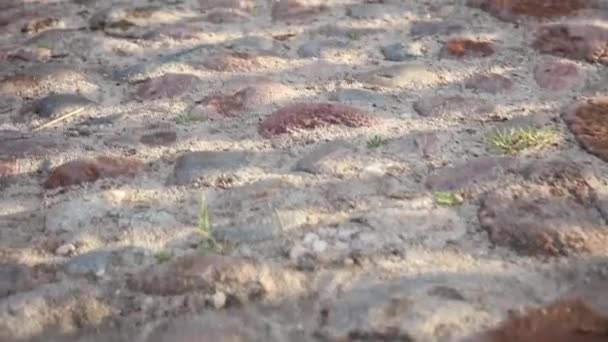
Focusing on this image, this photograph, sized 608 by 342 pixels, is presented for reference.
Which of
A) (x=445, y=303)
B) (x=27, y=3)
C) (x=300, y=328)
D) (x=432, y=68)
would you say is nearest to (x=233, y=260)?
(x=300, y=328)

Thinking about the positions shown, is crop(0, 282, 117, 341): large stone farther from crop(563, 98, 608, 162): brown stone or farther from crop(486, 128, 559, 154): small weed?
crop(563, 98, 608, 162): brown stone

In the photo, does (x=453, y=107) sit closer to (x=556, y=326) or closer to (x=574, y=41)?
(x=574, y=41)

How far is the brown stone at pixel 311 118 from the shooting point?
2037 millimetres

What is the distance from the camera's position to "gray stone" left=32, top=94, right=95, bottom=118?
2209 mm

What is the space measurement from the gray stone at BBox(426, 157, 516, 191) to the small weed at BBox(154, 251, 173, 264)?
0.53 meters

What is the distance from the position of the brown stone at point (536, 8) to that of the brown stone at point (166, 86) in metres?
0.88

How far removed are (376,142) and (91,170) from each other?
2.00 feet

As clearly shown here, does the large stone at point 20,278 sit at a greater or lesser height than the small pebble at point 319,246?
lesser

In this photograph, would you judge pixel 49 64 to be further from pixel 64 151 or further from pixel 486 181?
pixel 486 181

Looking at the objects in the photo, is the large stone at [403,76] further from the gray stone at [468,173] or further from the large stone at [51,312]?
the large stone at [51,312]

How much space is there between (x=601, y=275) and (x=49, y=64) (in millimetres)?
1568

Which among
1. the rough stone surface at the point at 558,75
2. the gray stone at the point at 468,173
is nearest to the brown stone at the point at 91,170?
the gray stone at the point at 468,173

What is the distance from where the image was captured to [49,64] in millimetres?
2441

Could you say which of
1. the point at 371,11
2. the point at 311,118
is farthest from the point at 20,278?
the point at 371,11
